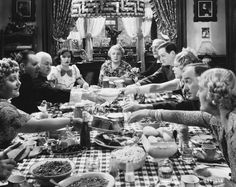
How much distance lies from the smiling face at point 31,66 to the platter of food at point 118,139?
1492 mm

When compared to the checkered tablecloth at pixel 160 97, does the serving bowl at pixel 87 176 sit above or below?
below

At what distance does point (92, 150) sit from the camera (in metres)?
2.27

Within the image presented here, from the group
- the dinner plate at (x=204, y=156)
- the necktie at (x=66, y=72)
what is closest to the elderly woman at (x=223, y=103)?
the dinner plate at (x=204, y=156)

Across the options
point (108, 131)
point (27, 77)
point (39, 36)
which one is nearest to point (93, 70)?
point (39, 36)

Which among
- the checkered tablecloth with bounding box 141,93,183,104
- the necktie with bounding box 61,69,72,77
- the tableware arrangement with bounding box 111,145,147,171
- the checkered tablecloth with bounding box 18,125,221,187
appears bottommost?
the checkered tablecloth with bounding box 18,125,221,187

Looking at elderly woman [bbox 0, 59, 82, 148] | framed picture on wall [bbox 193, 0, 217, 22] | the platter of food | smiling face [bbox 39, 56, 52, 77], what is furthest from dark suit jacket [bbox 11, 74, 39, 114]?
framed picture on wall [bbox 193, 0, 217, 22]

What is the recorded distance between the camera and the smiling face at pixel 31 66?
11.7 feet

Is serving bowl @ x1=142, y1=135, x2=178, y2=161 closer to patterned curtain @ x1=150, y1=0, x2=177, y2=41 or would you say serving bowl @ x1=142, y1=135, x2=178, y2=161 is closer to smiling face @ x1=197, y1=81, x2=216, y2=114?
smiling face @ x1=197, y1=81, x2=216, y2=114

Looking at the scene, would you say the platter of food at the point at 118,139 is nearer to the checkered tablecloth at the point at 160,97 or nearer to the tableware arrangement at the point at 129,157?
the tableware arrangement at the point at 129,157

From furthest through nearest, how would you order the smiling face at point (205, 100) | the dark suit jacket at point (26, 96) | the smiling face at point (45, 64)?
the smiling face at point (45, 64), the dark suit jacket at point (26, 96), the smiling face at point (205, 100)

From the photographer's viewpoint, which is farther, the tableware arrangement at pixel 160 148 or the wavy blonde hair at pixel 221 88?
the tableware arrangement at pixel 160 148

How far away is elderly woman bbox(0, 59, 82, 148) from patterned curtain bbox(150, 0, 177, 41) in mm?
5183

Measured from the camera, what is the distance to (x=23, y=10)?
690cm

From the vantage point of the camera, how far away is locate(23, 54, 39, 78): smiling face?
11.7 ft
